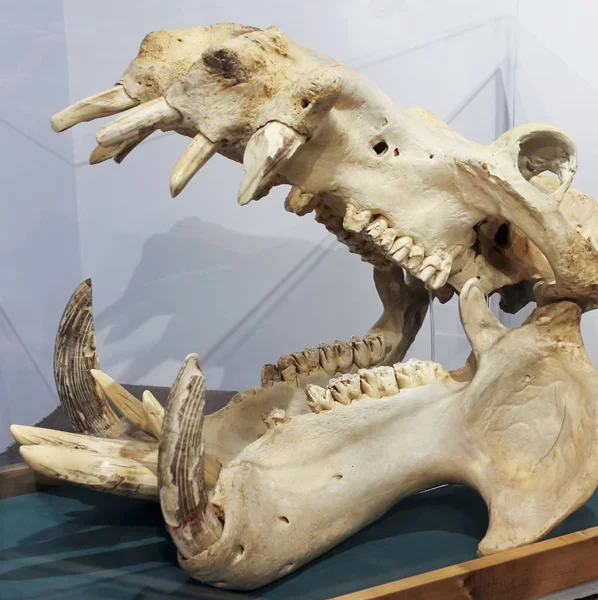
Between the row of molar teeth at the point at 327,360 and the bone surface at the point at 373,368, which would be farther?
the row of molar teeth at the point at 327,360

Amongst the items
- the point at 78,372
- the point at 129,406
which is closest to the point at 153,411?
the point at 129,406

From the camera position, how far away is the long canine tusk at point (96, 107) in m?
1.30

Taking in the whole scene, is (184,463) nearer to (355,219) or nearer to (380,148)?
(355,219)

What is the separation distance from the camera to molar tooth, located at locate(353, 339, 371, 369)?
1.56 m

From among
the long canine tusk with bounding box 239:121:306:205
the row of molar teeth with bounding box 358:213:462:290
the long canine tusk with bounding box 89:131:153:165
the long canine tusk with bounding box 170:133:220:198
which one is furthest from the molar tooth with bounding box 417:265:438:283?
the long canine tusk with bounding box 89:131:153:165

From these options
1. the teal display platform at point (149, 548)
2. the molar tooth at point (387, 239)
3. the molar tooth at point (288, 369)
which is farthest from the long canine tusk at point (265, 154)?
the teal display platform at point (149, 548)

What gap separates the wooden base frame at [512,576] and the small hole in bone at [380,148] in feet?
2.47

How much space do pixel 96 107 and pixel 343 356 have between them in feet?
2.39

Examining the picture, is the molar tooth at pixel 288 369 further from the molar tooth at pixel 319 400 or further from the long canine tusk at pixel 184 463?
the long canine tusk at pixel 184 463

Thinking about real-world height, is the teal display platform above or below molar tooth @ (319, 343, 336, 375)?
below

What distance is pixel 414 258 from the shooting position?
4.27 feet

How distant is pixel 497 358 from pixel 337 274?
1.11m

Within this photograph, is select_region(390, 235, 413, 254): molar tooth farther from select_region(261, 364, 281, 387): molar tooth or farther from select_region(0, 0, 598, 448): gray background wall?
select_region(0, 0, 598, 448): gray background wall

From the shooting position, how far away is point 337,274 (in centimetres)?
238
